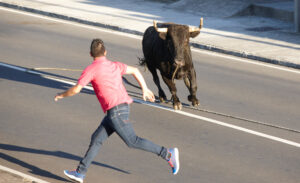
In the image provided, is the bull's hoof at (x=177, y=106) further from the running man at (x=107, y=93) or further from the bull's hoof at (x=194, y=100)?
the running man at (x=107, y=93)

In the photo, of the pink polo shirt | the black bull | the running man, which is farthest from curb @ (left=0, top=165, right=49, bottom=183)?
the black bull

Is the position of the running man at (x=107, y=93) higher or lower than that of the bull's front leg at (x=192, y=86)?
higher

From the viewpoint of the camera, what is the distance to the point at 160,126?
41.0ft

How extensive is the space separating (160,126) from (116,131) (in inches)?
133

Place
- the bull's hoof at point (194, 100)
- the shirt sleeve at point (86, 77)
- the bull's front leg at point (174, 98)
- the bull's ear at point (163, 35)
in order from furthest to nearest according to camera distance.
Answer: the bull's hoof at point (194, 100)
the bull's front leg at point (174, 98)
the bull's ear at point (163, 35)
the shirt sleeve at point (86, 77)

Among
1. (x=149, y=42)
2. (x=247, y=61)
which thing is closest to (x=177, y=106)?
(x=149, y=42)

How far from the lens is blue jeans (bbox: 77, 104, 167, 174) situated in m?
9.09

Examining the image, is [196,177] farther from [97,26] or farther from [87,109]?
[97,26]

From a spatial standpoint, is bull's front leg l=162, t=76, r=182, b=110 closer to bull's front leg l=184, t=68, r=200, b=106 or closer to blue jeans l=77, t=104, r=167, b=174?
bull's front leg l=184, t=68, r=200, b=106

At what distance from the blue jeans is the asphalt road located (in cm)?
58

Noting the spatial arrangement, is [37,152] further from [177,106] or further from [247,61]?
[247,61]

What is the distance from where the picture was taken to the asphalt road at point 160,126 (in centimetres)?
1021

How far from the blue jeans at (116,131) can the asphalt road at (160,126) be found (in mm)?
583

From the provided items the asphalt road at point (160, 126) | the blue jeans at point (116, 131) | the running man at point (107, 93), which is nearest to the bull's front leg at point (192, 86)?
the asphalt road at point (160, 126)
